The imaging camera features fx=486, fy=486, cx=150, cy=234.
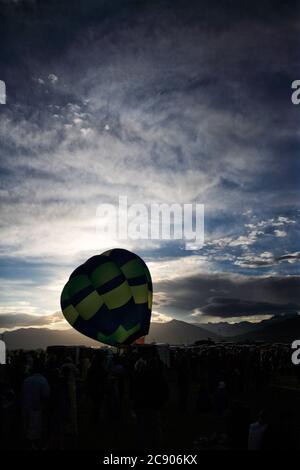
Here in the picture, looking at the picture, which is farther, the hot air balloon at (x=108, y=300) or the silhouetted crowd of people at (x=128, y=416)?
the hot air balloon at (x=108, y=300)

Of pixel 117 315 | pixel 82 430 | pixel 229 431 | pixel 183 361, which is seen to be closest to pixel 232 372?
pixel 117 315

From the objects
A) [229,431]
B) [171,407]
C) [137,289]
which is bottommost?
[171,407]

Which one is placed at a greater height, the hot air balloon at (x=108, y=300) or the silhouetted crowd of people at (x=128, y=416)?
the hot air balloon at (x=108, y=300)

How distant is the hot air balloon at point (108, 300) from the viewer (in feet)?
87.0

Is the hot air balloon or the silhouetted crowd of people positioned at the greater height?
the hot air balloon

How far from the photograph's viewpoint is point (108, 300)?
26328 millimetres

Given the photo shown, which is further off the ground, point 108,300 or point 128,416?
point 108,300

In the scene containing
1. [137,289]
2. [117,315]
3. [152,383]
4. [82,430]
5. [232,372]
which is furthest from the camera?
[137,289]

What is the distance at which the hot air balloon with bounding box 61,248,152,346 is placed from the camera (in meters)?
26.5

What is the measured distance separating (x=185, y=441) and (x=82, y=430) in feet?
10.1

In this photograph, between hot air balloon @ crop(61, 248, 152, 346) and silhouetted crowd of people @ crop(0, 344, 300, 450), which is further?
hot air balloon @ crop(61, 248, 152, 346)

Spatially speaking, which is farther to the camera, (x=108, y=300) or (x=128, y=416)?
(x=108, y=300)

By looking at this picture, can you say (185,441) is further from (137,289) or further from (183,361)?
(137,289)
